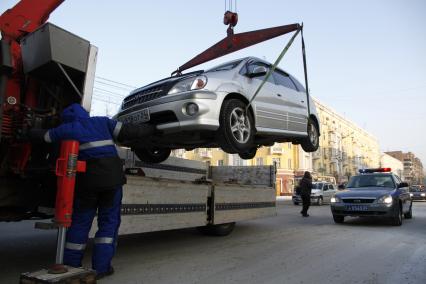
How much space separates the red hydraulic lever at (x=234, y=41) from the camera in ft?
18.2

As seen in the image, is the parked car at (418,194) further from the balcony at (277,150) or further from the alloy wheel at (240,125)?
the alloy wheel at (240,125)

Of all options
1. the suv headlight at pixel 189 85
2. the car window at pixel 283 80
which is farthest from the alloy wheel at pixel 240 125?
the car window at pixel 283 80

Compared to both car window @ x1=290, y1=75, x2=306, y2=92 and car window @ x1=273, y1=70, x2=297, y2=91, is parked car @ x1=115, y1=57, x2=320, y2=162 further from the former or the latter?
car window @ x1=290, y1=75, x2=306, y2=92

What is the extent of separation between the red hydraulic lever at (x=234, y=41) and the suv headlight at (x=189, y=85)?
46.9 inches

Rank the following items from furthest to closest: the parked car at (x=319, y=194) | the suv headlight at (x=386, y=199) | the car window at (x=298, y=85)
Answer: the parked car at (x=319, y=194) < the suv headlight at (x=386, y=199) < the car window at (x=298, y=85)

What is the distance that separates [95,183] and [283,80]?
449 cm

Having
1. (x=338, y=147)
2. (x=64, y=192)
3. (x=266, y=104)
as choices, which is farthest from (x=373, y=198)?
(x=338, y=147)

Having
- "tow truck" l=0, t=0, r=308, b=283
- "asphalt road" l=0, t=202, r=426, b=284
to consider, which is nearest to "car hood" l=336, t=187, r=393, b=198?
"asphalt road" l=0, t=202, r=426, b=284

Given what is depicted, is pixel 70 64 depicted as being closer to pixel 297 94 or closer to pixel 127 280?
pixel 127 280

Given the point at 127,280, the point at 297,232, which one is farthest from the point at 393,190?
the point at 127,280

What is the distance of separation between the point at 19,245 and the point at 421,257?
6.09 metres

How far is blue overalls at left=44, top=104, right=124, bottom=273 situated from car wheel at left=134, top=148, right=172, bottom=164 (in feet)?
7.80

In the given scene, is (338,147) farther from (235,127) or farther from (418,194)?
(235,127)

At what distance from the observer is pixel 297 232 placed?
8.04 meters
